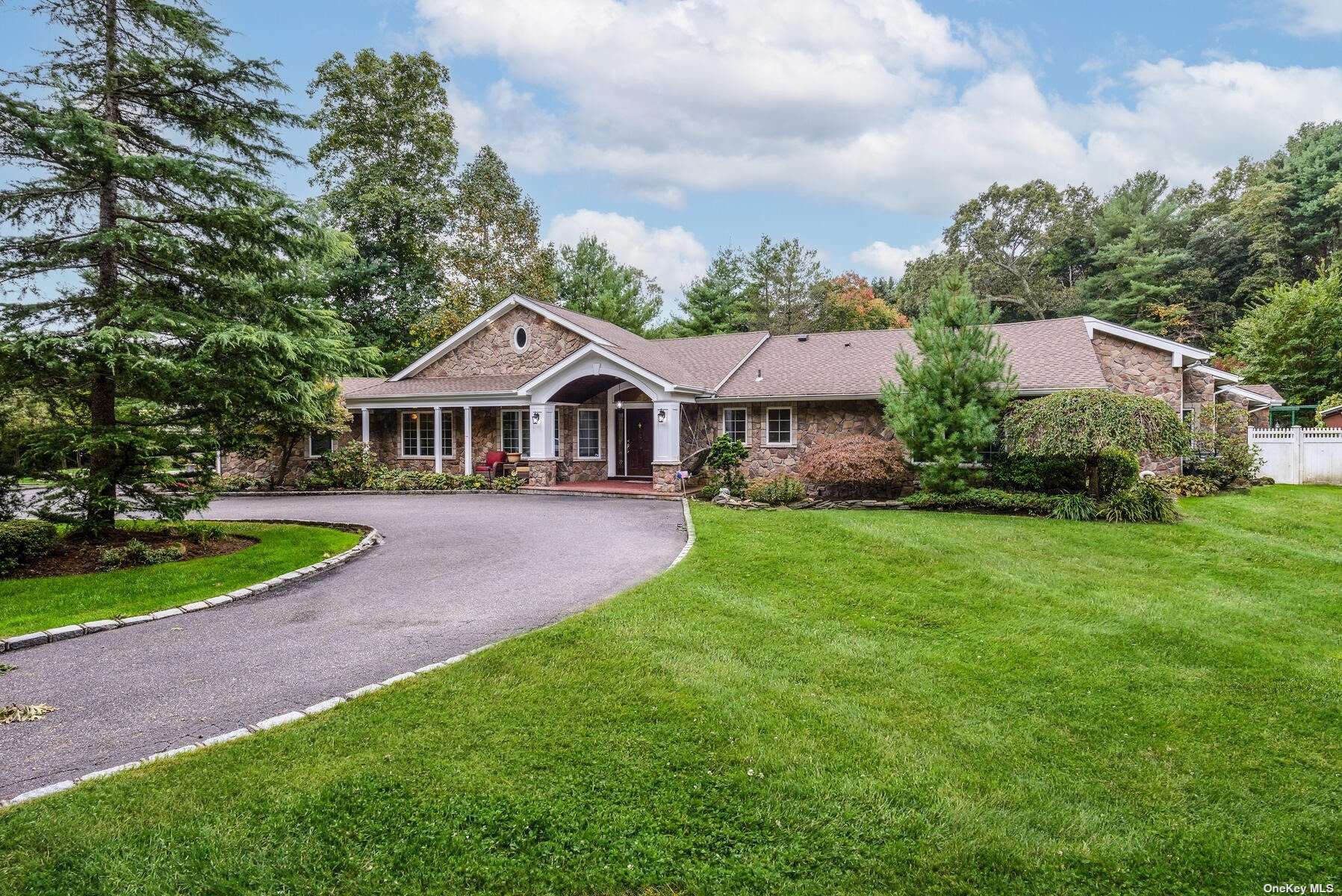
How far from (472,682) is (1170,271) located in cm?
4311

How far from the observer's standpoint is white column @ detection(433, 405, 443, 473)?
65.7ft

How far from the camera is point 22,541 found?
27.7 ft

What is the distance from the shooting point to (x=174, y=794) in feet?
11.1

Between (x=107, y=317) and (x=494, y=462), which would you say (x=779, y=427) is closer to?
(x=494, y=462)

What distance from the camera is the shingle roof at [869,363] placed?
615 inches

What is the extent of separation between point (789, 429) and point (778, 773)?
47.7 ft

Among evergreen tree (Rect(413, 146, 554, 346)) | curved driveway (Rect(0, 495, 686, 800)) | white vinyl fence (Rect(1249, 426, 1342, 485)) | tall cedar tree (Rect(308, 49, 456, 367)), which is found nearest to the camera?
curved driveway (Rect(0, 495, 686, 800))

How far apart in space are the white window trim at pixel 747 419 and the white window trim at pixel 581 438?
3.86 meters

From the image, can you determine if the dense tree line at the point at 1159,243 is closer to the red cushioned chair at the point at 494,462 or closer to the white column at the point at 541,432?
the white column at the point at 541,432

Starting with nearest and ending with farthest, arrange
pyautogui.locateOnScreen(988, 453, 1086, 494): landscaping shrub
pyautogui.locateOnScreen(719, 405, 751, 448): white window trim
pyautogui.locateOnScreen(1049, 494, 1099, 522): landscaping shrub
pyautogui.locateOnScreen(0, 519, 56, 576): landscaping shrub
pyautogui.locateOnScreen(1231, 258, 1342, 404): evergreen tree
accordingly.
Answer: pyautogui.locateOnScreen(0, 519, 56, 576): landscaping shrub
pyautogui.locateOnScreen(1049, 494, 1099, 522): landscaping shrub
pyautogui.locateOnScreen(988, 453, 1086, 494): landscaping shrub
pyautogui.locateOnScreen(719, 405, 751, 448): white window trim
pyautogui.locateOnScreen(1231, 258, 1342, 404): evergreen tree

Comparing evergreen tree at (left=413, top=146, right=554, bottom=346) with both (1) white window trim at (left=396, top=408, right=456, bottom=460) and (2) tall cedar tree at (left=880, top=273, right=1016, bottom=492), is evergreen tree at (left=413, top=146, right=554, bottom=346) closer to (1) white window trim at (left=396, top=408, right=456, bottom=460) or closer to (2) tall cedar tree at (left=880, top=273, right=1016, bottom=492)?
(1) white window trim at (left=396, top=408, right=456, bottom=460)

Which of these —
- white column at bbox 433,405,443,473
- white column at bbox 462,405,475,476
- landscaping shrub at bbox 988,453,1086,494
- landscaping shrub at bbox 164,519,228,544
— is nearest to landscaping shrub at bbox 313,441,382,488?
white column at bbox 433,405,443,473

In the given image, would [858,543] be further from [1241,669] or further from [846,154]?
[846,154]

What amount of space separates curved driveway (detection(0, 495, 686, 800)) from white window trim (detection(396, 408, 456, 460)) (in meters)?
9.67
